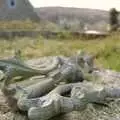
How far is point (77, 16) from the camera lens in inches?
415

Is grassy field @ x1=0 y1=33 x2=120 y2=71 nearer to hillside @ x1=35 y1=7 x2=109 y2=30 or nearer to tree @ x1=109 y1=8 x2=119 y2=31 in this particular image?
tree @ x1=109 y1=8 x2=119 y2=31

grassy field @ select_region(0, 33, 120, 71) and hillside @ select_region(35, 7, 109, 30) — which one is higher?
grassy field @ select_region(0, 33, 120, 71)

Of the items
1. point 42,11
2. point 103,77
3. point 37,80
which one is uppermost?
point 37,80

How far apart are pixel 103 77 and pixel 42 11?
943cm

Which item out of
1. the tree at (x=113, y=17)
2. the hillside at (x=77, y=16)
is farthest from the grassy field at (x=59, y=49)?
the hillside at (x=77, y=16)

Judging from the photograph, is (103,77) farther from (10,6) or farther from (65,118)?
(10,6)

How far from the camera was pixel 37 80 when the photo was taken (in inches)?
65.3

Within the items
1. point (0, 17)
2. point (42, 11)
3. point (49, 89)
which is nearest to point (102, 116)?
point (49, 89)

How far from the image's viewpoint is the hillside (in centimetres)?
977

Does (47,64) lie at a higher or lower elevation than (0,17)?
higher

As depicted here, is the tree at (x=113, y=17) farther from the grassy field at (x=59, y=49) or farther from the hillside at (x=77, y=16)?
the grassy field at (x=59, y=49)

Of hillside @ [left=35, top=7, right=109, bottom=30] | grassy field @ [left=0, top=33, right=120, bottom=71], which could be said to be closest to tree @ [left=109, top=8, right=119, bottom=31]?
hillside @ [left=35, top=7, right=109, bottom=30]

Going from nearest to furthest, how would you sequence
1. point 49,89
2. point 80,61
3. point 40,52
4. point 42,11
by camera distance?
1. point 49,89
2. point 80,61
3. point 40,52
4. point 42,11

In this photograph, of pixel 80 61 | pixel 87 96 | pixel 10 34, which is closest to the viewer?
pixel 87 96
